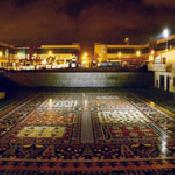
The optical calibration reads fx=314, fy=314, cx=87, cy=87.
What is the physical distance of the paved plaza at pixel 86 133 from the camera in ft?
23.3

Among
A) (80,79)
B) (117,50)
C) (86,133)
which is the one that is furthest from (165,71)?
(117,50)

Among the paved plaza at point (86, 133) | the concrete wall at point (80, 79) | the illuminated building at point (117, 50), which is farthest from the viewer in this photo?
the illuminated building at point (117, 50)

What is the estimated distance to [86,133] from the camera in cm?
927

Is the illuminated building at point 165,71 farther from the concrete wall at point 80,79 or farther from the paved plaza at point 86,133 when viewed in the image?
the paved plaza at point 86,133

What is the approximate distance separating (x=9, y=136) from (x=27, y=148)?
4.78ft

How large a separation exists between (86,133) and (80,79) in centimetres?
1470

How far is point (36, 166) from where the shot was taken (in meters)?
6.23

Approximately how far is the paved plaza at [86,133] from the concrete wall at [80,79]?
8.94 meters

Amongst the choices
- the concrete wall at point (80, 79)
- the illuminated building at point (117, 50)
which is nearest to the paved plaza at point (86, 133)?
the concrete wall at point (80, 79)

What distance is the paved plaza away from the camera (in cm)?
711

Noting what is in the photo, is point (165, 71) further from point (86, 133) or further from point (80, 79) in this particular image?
point (86, 133)

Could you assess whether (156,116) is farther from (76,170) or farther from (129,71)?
(129,71)

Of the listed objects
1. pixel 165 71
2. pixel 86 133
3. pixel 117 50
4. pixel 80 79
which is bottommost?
pixel 86 133

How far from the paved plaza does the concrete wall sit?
352 inches
